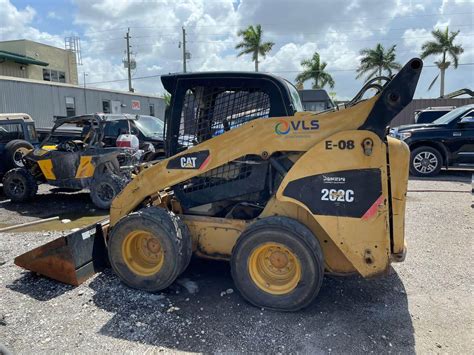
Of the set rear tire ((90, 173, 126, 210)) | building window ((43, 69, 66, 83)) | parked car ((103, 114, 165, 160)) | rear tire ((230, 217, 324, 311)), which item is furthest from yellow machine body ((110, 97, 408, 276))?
building window ((43, 69, 66, 83))

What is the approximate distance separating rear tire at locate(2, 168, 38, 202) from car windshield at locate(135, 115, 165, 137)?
11.6ft

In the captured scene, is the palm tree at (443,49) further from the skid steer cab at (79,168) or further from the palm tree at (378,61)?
the skid steer cab at (79,168)

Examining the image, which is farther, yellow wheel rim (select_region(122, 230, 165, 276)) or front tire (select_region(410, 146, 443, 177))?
front tire (select_region(410, 146, 443, 177))

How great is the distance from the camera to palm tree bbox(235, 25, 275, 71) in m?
36.0

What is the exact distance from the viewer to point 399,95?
318 centimetres

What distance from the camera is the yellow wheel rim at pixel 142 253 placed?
157 inches

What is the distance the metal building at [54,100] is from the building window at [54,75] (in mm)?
12255

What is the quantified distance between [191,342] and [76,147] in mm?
6850

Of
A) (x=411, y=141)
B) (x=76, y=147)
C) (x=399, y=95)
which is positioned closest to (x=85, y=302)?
(x=399, y=95)

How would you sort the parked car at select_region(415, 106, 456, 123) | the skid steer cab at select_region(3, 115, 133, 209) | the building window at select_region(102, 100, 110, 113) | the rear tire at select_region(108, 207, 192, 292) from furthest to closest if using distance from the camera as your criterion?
the building window at select_region(102, 100, 110, 113)
the parked car at select_region(415, 106, 456, 123)
the skid steer cab at select_region(3, 115, 133, 209)
the rear tire at select_region(108, 207, 192, 292)

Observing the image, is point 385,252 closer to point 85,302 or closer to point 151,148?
point 85,302

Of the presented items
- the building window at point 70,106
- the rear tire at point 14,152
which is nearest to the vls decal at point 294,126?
the rear tire at point 14,152

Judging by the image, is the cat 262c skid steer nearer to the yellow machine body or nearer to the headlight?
the yellow machine body

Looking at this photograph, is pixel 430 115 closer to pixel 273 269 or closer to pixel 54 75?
pixel 273 269
